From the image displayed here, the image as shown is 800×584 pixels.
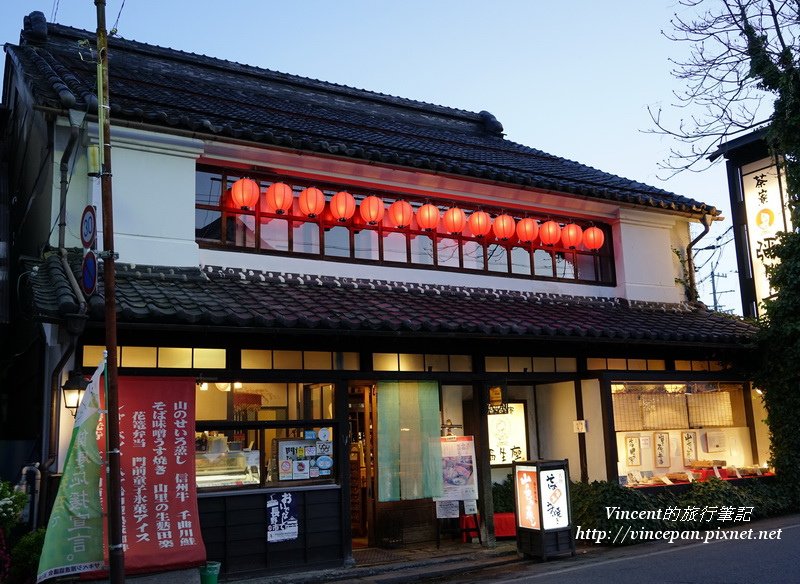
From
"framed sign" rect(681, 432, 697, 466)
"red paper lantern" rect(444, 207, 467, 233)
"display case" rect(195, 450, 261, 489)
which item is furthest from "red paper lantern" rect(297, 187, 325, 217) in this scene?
"framed sign" rect(681, 432, 697, 466)

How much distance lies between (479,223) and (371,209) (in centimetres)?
227

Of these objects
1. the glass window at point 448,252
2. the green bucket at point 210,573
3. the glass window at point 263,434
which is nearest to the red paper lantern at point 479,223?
the glass window at point 448,252

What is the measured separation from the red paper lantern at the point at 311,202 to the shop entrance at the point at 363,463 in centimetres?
323

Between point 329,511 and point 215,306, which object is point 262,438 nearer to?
point 329,511

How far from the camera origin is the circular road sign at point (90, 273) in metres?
7.86

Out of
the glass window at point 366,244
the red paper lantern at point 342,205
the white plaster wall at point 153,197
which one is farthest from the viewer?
the glass window at point 366,244

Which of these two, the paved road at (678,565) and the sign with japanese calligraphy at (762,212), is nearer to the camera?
the paved road at (678,565)

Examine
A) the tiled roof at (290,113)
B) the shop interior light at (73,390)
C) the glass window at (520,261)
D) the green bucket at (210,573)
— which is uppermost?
the tiled roof at (290,113)

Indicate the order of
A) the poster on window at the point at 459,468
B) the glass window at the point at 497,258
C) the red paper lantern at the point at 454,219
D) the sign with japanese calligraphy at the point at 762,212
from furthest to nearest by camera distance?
the sign with japanese calligraphy at the point at 762,212
the glass window at the point at 497,258
the red paper lantern at the point at 454,219
the poster on window at the point at 459,468

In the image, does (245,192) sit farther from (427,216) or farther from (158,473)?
(158,473)

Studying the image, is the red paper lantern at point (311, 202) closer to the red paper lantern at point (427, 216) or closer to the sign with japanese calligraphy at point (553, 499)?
the red paper lantern at point (427, 216)

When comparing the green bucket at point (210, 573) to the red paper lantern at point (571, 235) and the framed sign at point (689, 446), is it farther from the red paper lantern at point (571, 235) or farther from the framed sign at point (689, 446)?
the framed sign at point (689, 446)

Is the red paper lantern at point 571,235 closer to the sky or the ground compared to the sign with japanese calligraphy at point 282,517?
closer to the sky

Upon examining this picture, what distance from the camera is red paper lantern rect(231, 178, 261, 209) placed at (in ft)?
39.4
